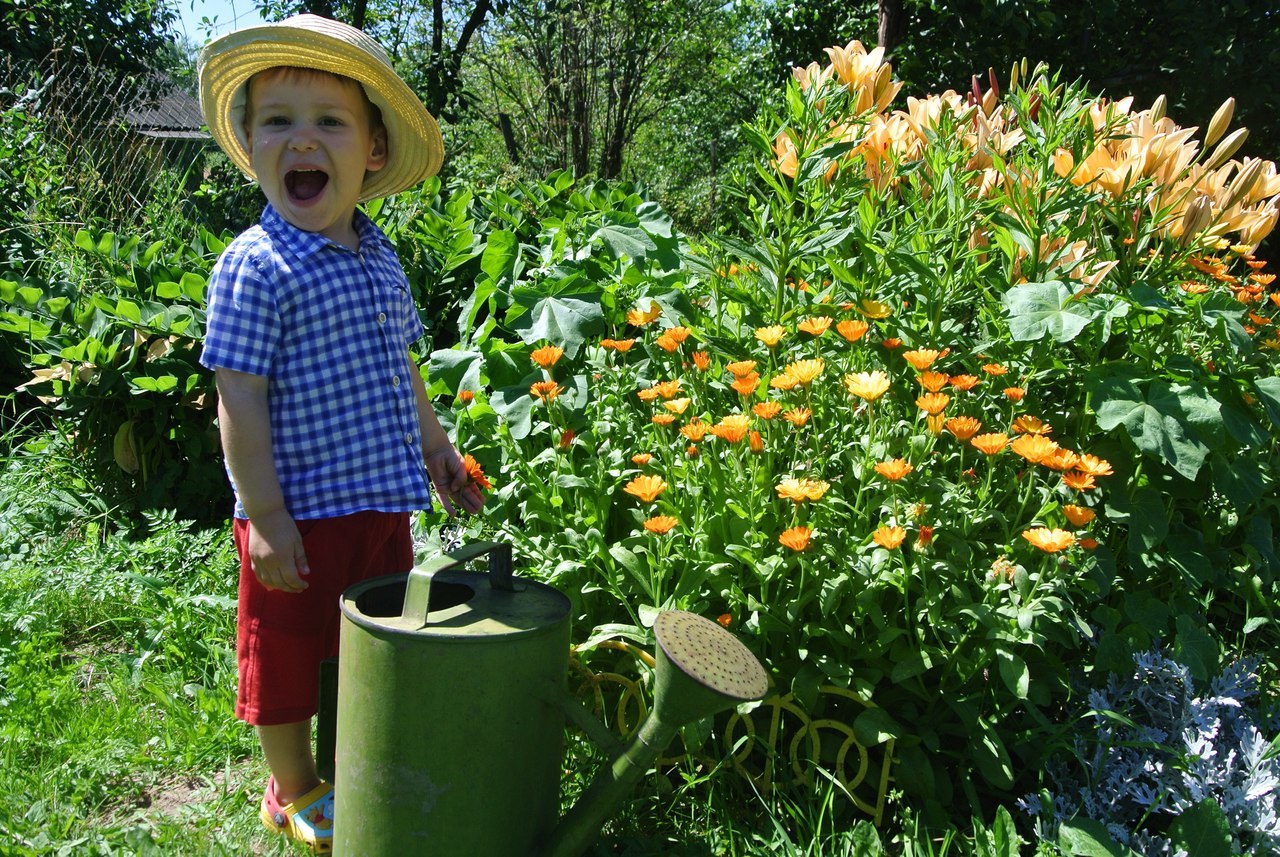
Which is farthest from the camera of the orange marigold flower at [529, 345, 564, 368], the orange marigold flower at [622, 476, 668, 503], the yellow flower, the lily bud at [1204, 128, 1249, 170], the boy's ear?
the lily bud at [1204, 128, 1249, 170]

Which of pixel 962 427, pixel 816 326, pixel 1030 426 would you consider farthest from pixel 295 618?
pixel 1030 426

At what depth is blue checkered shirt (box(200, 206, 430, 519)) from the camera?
1621mm

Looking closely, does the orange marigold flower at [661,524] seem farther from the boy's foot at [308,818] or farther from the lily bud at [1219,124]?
the lily bud at [1219,124]

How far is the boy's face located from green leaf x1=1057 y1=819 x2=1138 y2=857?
5.03 ft

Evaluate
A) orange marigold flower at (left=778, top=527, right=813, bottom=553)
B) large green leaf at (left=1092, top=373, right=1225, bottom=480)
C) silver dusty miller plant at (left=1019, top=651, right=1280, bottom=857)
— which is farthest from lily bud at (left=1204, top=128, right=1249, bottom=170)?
orange marigold flower at (left=778, top=527, right=813, bottom=553)

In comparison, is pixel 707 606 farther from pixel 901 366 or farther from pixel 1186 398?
pixel 1186 398

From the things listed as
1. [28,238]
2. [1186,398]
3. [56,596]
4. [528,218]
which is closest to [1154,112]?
[1186,398]

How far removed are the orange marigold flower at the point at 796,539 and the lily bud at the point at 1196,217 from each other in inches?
43.9

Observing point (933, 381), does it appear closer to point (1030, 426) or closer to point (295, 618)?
point (1030, 426)

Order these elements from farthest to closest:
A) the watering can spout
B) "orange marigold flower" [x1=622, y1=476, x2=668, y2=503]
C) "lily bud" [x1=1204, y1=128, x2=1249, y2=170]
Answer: "lily bud" [x1=1204, y1=128, x2=1249, y2=170] < "orange marigold flower" [x1=622, y1=476, x2=668, y2=503] < the watering can spout

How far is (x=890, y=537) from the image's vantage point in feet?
5.40

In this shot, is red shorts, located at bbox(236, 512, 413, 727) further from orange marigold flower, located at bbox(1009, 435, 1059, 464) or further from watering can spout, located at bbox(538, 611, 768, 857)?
orange marigold flower, located at bbox(1009, 435, 1059, 464)

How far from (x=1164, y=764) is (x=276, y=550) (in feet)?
5.09

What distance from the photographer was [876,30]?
694cm
